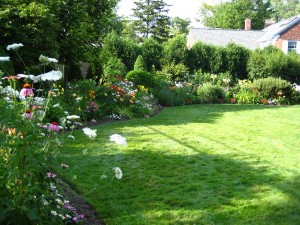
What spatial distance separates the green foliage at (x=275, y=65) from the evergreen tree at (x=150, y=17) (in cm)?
2539

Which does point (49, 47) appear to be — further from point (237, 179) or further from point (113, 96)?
point (237, 179)

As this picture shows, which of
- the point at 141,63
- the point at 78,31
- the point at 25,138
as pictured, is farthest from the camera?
the point at 141,63

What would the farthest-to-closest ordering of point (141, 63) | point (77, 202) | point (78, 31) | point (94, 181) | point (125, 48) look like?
1. point (125, 48)
2. point (141, 63)
3. point (78, 31)
4. point (94, 181)
5. point (77, 202)

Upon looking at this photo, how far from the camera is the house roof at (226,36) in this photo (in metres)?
28.4

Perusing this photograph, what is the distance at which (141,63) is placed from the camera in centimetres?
1725

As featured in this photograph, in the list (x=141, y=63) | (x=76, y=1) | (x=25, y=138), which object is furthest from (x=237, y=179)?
(x=141, y=63)

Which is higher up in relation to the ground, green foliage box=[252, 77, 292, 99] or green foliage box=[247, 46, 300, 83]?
green foliage box=[247, 46, 300, 83]

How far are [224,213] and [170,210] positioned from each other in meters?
0.53

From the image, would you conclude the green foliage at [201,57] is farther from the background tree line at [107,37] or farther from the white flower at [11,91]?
the white flower at [11,91]

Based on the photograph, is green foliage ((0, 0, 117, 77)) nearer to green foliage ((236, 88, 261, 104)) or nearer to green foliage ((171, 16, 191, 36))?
green foliage ((236, 88, 261, 104))

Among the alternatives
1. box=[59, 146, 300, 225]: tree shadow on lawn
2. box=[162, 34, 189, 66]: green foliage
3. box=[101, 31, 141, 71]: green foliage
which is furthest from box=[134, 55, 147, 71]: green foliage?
box=[59, 146, 300, 225]: tree shadow on lawn

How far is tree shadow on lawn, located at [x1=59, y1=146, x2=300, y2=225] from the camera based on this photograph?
3.25m

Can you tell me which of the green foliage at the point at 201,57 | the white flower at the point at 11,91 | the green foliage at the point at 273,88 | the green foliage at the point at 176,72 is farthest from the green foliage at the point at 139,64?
the white flower at the point at 11,91

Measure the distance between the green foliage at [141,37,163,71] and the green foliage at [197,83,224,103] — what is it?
5.10 m
